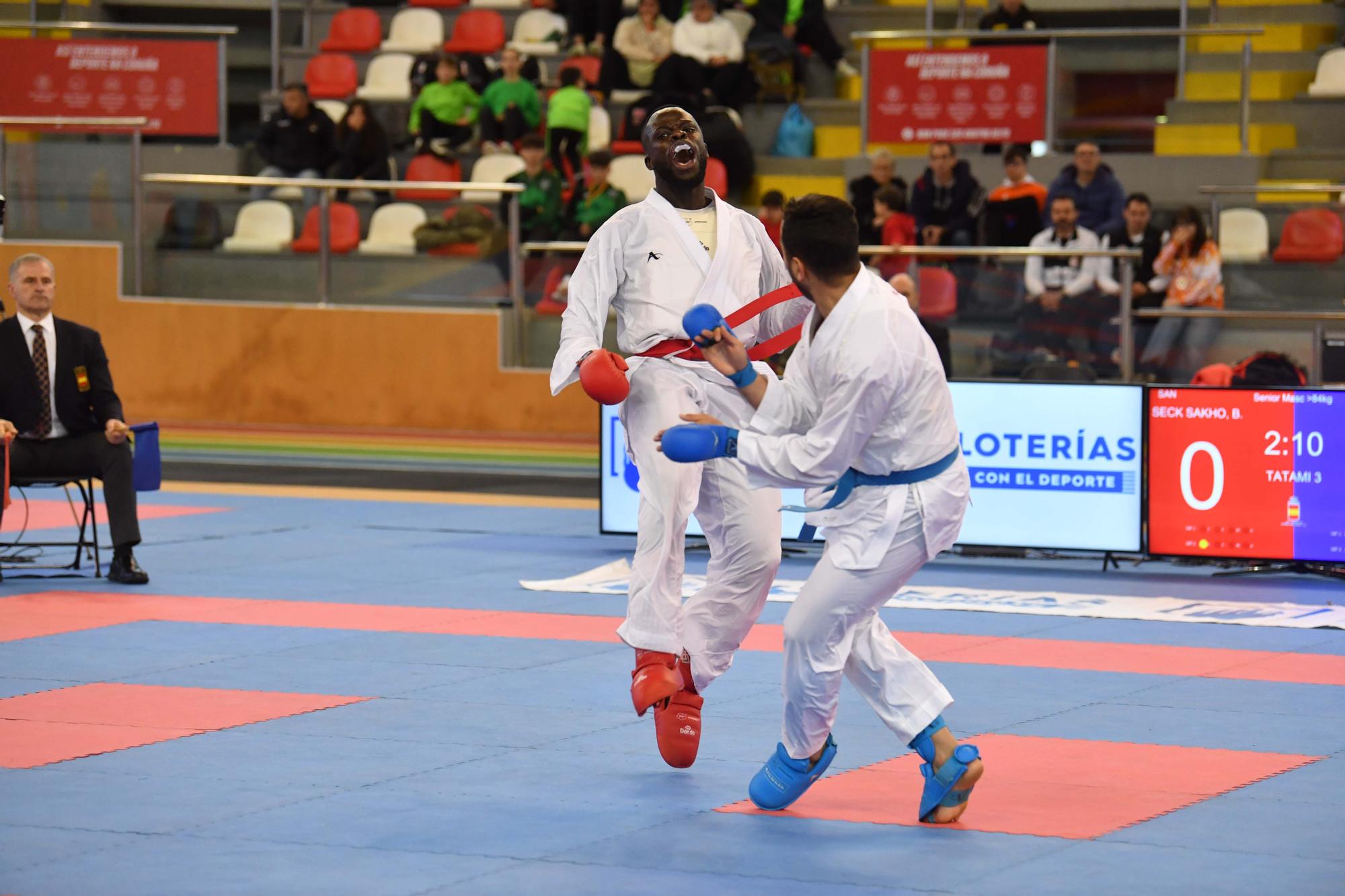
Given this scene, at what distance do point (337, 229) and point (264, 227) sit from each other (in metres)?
0.71

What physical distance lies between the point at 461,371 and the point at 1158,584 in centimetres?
843

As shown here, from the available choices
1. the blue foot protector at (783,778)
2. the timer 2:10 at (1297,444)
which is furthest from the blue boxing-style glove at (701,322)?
the timer 2:10 at (1297,444)

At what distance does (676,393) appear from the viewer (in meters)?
6.23

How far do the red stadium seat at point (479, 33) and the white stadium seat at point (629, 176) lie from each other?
3.05 metres

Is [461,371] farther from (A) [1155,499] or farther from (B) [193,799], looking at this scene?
(B) [193,799]

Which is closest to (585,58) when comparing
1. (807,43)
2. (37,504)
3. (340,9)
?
(807,43)

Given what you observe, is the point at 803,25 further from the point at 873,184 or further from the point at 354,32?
the point at 354,32

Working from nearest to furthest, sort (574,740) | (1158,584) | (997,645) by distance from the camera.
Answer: (574,740)
(997,645)
(1158,584)

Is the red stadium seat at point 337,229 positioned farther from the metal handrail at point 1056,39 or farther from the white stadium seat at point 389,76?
the metal handrail at point 1056,39

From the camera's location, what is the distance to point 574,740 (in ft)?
21.1

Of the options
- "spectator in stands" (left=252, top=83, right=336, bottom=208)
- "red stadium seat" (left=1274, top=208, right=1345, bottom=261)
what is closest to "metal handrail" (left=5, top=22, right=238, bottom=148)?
"spectator in stands" (left=252, top=83, right=336, bottom=208)

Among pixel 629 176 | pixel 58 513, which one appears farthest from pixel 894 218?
pixel 58 513

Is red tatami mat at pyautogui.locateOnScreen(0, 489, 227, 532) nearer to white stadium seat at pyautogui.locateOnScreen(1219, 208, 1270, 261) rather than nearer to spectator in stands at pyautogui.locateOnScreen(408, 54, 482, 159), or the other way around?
spectator in stands at pyautogui.locateOnScreen(408, 54, 482, 159)

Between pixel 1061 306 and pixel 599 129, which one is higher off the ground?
pixel 599 129
